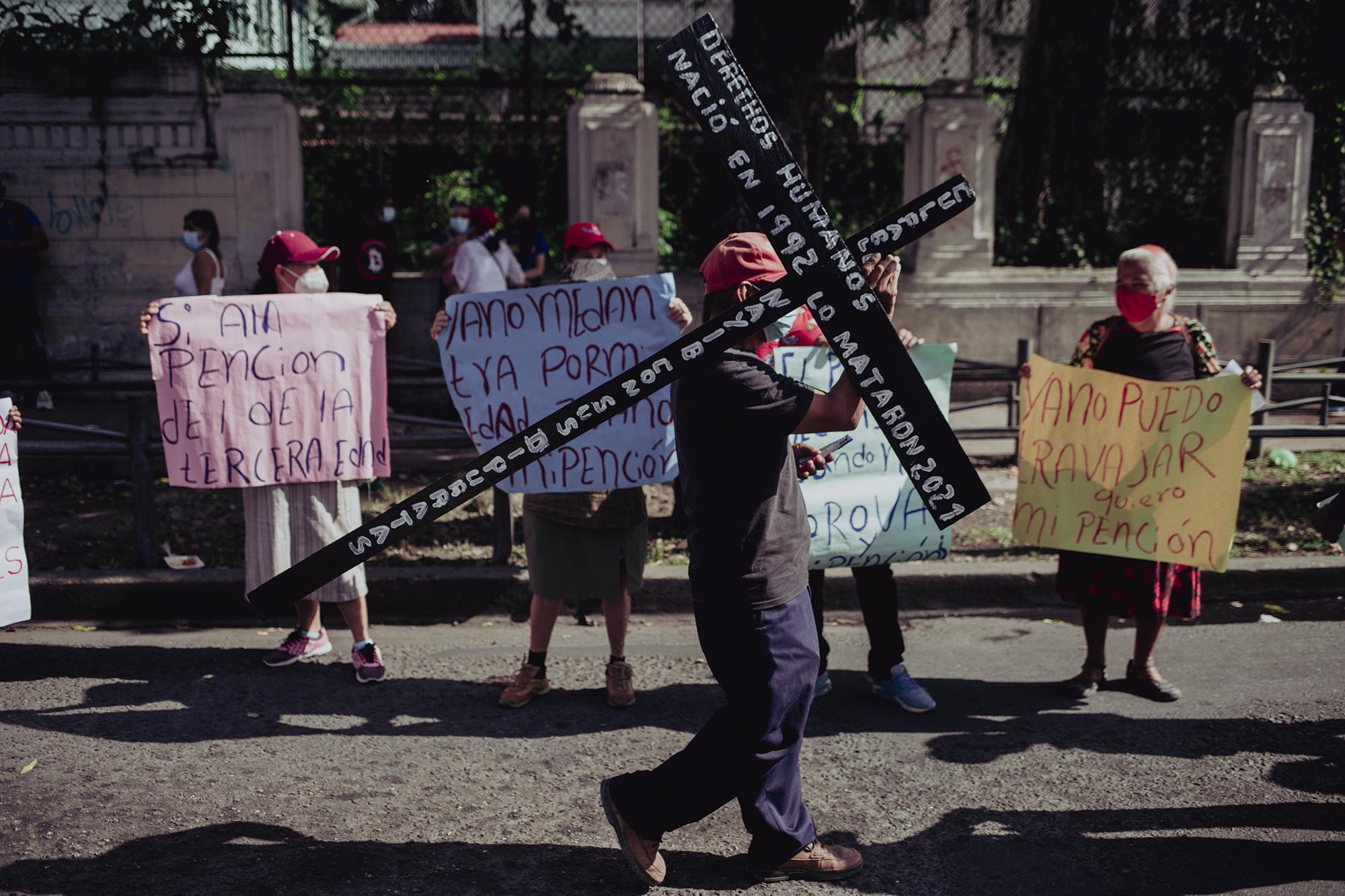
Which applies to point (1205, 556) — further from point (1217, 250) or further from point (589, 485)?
point (1217, 250)

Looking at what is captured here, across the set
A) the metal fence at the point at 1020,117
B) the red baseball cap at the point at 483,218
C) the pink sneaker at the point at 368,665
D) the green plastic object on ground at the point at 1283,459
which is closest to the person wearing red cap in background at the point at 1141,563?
the pink sneaker at the point at 368,665

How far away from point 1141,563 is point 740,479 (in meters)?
2.39

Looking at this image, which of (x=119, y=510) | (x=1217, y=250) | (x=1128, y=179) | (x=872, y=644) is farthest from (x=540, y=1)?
(x=872, y=644)

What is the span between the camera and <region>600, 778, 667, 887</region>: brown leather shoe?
3463 mm

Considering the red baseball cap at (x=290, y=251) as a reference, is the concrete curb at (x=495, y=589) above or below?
below

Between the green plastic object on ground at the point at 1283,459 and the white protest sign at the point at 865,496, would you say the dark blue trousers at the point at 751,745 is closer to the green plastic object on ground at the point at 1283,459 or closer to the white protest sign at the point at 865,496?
the white protest sign at the point at 865,496

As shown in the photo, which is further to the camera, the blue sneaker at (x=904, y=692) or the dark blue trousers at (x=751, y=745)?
the blue sneaker at (x=904, y=692)

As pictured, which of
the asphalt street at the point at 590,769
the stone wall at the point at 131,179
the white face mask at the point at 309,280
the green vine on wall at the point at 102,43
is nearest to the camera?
the asphalt street at the point at 590,769

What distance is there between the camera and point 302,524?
522cm

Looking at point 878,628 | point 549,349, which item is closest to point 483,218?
point 549,349

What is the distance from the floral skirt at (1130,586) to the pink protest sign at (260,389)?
3031 millimetres

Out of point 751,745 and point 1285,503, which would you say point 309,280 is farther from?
point 1285,503

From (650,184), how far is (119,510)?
5.79 meters

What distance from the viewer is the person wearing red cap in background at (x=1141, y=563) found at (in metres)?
4.84
